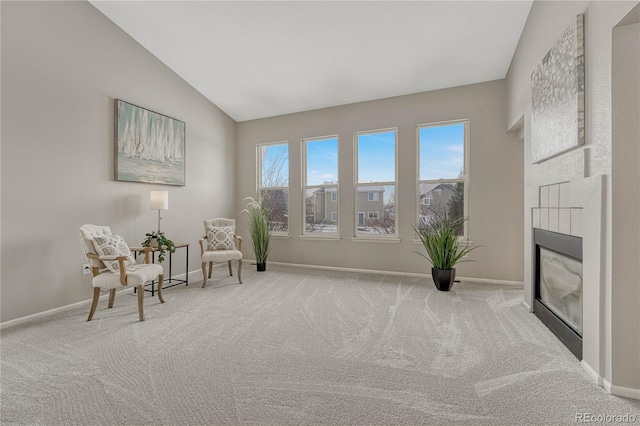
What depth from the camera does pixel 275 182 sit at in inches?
227

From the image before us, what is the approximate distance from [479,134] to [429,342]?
320 centimetres

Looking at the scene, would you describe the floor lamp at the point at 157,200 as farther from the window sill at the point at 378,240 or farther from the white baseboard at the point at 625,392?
the white baseboard at the point at 625,392

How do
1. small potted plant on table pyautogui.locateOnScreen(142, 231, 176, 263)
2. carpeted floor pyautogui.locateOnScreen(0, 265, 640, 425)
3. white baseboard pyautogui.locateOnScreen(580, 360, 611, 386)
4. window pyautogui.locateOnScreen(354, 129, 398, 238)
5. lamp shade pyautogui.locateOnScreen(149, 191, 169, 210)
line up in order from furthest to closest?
window pyautogui.locateOnScreen(354, 129, 398, 238), lamp shade pyautogui.locateOnScreen(149, 191, 169, 210), small potted plant on table pyautogui.locateOnScreen(142, 231, 176, 263), white baseboard pyautogui.locateOnScreen(580, 360, 611, 386), carpeted floor pyautogui.locateOnScreen(0, 265, 640, 425)

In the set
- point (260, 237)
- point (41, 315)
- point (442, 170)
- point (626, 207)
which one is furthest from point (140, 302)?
point (442, 170)

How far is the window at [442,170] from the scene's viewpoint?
4430mm

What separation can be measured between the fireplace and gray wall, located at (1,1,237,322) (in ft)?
15.5

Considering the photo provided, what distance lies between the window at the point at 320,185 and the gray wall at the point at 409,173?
13 cm

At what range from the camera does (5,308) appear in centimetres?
278

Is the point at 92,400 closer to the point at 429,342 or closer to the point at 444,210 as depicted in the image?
the point at 429,342

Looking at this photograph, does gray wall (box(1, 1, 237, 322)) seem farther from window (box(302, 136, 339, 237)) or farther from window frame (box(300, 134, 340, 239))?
window (box(302, 136, 339, 237))

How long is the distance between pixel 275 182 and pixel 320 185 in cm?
95

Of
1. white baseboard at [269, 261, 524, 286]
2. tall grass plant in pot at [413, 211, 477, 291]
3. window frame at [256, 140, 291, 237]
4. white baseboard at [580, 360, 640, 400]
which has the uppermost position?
window frame at [256, 140, 291, 237]

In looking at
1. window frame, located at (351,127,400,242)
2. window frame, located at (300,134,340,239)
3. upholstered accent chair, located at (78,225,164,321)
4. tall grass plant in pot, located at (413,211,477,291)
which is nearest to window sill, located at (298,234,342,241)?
window frame, located at (300,134,340,239)

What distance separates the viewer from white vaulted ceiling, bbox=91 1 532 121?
326 cm
